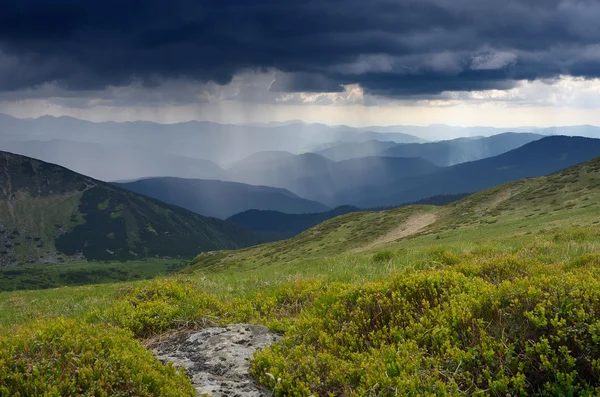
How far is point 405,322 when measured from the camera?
260 inches

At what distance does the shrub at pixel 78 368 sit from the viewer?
4969 millimetres

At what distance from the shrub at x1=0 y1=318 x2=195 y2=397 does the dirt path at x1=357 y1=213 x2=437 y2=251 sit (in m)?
66.3

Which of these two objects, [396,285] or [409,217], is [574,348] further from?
[409,217]

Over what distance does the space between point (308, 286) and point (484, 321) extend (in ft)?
17.3

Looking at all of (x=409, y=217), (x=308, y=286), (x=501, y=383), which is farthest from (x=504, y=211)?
(x=501, y=383)

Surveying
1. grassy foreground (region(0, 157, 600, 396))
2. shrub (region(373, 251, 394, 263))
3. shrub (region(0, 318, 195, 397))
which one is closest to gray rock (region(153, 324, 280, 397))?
grassy foreground (region(0, 157, 600, 396))

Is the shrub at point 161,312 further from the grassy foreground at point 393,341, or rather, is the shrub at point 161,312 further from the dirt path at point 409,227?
the dirt path at point 409,227

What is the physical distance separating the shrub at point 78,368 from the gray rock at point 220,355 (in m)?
0.44

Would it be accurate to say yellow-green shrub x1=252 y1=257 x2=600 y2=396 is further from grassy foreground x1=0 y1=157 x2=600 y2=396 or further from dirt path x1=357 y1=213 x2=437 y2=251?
dirt path x1=357 y1=213 x2=437 y2=251

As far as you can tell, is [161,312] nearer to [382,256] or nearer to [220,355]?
[220,355]

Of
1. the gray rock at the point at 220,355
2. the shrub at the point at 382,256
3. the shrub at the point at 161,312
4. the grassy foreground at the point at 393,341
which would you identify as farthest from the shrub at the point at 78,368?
the shrub at the point at 382,256

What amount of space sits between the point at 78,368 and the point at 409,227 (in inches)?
3144

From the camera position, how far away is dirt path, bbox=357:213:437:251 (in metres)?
74.0

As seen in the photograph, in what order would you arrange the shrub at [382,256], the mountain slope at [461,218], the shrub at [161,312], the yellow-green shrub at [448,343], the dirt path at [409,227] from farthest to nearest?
the dirt path at [409,227] < the mountain slope at [461,218] < the shrub at [382,256] < the shrub at [161,312] < the yellow-green shrub at [448,343]
